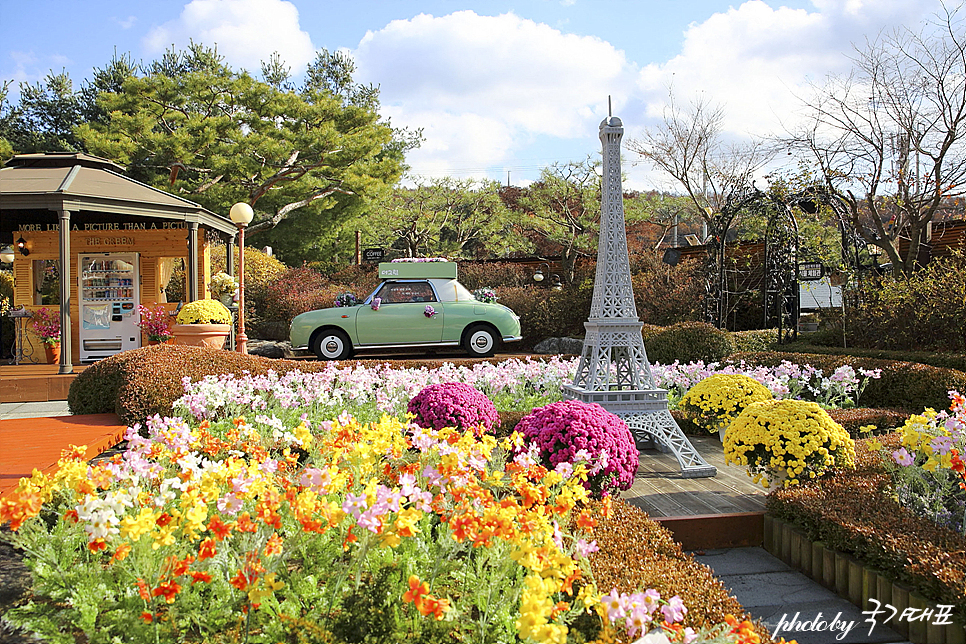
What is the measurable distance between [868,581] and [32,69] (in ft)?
112

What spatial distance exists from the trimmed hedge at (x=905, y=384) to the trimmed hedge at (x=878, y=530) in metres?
3.39

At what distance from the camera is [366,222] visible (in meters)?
26.3

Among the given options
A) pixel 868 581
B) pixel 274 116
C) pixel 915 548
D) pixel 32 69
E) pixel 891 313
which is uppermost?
pixel 32 69

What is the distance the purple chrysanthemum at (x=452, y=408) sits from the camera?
4809mm

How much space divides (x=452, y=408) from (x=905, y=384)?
5.48 m

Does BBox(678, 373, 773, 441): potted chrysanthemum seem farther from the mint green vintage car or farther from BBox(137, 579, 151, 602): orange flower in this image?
the mint green vintage car

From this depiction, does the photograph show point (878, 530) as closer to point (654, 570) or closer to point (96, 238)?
point (654, 570)

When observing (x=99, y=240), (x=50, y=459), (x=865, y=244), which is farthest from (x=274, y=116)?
(x=50, y=459)

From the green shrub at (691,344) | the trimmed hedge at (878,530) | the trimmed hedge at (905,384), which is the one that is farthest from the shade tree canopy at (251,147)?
the trimmed hedge at (878,530)

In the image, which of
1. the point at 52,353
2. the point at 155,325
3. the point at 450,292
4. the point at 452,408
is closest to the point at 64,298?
the point at 155,325

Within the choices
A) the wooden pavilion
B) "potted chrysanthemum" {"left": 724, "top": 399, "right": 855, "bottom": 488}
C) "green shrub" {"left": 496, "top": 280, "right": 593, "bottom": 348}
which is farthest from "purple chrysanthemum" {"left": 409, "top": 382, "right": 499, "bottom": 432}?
"green shrub" {"left": 496, "top": 280, "right": 593, "bottom": 348}

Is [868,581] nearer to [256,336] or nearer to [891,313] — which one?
[891,313]

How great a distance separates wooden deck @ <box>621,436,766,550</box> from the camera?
3.96m

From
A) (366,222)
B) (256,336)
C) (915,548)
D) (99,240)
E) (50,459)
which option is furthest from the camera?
(366,222)
